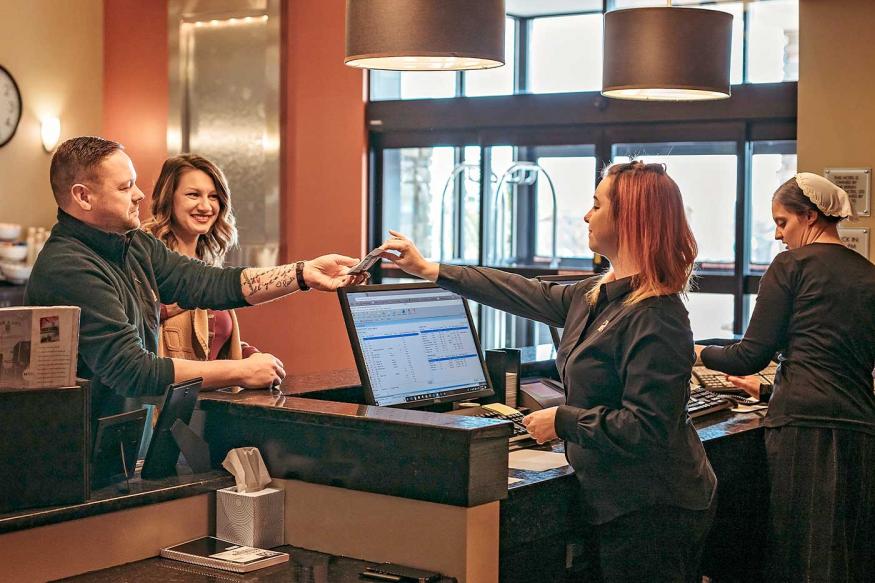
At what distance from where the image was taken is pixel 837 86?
6.38m

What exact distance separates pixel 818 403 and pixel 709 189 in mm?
3882

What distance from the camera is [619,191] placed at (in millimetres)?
2512

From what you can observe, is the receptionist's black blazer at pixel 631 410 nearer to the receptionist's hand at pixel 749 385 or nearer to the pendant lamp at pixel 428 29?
the pendant lamp at pixel 428 29

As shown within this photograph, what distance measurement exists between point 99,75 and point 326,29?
1.87m

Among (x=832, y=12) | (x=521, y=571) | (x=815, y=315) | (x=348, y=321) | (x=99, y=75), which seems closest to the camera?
(x=521, y=571)

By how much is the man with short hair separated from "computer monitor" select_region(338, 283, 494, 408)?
0.12 metres

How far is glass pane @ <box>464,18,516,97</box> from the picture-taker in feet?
24.8

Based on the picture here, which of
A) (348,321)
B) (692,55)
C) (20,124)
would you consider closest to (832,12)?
(692,55)

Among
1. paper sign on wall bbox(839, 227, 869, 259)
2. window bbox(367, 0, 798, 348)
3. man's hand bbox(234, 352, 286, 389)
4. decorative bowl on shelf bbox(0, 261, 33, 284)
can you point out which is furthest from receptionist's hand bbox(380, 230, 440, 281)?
decorative bowl on shelf bbox(0, 261, 33, 284)

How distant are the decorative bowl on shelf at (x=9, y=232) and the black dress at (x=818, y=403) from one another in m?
5.25

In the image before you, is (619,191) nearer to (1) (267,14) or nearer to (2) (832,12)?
(2) (832,12)

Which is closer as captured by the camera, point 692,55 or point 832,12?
point 692,55

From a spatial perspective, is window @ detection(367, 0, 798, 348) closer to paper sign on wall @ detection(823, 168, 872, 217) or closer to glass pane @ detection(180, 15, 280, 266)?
paper sign on wall @ detection(823, 168, 872, 217)

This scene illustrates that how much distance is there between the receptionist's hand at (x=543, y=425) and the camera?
8.09 ft
